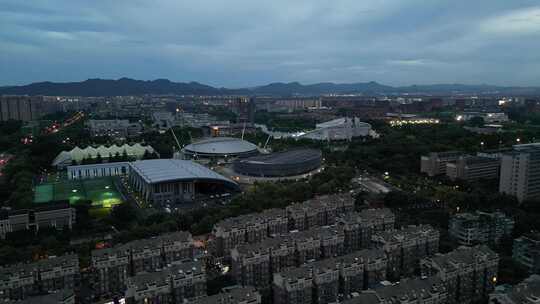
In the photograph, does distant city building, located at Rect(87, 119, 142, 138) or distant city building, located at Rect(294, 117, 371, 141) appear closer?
distant city building, located at Rect(294, 117, 371, 141)

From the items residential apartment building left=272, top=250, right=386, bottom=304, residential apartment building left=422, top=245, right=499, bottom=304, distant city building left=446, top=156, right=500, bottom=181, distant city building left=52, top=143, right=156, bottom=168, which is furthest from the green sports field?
distant city building left=446, top=156, right=500, bottom=181

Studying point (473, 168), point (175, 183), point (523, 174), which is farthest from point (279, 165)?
point (523, 174)

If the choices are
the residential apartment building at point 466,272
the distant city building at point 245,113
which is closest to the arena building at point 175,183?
the residential apartment building at point 466,272

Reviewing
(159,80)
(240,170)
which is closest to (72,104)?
(159,80)

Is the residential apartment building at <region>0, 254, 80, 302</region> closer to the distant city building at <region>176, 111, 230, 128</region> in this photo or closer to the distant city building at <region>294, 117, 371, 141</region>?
the distant city building at <region>294, 117, 371, 141</region>

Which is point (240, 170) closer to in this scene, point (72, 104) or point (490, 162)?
point (490, 162)

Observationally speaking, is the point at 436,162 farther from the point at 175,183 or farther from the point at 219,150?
the point at 219,150
